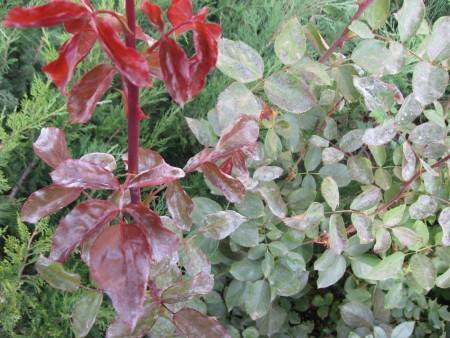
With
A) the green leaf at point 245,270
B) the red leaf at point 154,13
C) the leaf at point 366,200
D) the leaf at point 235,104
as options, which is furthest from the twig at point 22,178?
the red leaf at point 154,13

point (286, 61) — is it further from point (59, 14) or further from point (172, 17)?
point (59, 14)

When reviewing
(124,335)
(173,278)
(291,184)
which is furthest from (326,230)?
(124,335)

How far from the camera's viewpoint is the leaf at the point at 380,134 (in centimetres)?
104

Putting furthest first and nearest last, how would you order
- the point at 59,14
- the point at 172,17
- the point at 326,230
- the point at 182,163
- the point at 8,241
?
1. the point at 182,163
2. the point at 326,230
3. the point at 8,241
4. the point at 172,17
5. the point at 59,14

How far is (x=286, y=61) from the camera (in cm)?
93

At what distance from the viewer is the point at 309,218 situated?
1.09 metres

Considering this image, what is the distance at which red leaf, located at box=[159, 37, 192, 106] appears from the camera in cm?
53

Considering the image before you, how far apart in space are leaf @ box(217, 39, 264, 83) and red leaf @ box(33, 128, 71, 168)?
28 cm

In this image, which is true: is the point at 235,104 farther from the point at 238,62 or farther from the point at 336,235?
the point at 336,235

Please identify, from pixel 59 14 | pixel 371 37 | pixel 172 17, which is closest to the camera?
pixel 59 14

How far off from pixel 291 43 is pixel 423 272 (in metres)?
0.54

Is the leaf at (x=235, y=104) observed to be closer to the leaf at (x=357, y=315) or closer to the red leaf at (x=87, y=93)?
the red leaf at (x=87, y=93)

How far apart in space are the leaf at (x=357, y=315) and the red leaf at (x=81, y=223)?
0.83 meters

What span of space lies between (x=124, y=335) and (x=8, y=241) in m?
0.37
